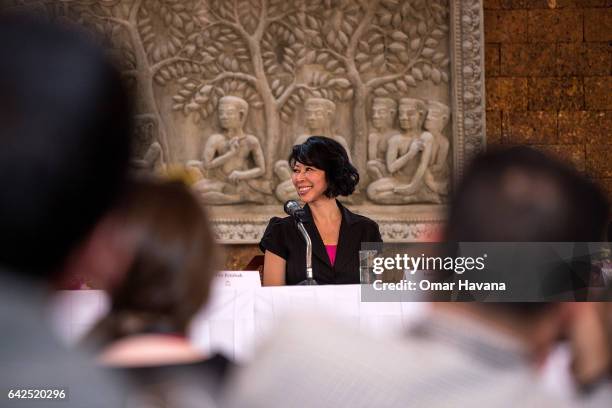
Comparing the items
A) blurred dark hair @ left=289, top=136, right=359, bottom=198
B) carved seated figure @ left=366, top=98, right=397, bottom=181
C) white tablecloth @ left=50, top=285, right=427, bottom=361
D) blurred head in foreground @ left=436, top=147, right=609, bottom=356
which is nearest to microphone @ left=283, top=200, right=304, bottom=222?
blurred dark hair @ left=289, top=136, right=359, bottom=198

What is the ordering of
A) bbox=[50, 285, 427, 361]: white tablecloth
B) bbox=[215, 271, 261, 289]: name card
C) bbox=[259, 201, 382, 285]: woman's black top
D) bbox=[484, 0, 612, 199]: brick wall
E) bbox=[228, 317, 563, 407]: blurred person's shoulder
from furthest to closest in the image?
bbox=[484, 0, 612, 199]: brick wall → bbox=[259, 201, 382, 285]: woman's black top → bbox=[215, 271, 261, 289]: name card → bbox=[50, 285, 427, 361]: white tablecloth → bbox=[228, 317, 563, 407]: blurred person's shoulder

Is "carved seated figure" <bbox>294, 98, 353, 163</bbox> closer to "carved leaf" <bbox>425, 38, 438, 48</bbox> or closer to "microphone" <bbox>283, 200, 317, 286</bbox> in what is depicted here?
"carved leaf" <bbox>425, 38, 438, 48</bbox>

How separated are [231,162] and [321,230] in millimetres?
2613

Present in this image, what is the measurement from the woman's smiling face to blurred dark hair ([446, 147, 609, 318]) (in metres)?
3.24

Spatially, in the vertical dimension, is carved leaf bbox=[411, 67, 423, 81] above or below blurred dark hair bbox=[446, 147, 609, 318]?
above

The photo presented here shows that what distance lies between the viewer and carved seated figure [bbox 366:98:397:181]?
21.6 ft

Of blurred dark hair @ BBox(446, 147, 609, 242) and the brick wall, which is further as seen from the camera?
the brick wall

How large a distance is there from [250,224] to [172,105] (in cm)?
105

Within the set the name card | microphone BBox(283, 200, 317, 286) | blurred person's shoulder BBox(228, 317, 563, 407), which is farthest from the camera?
microphone BBox(283, 200, 317, 286)

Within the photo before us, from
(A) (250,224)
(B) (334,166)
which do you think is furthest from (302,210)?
(A) (250,224)

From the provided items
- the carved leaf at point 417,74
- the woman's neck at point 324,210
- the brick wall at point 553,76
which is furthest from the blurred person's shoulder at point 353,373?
the brick wall at point 553,76

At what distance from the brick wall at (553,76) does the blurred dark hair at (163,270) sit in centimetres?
603

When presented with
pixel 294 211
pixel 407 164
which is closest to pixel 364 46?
pixel 407 164

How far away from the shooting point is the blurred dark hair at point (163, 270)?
0.89 metres
